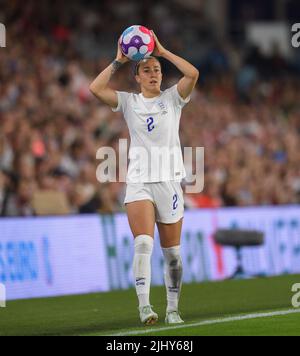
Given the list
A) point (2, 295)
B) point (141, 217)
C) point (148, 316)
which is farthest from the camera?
point (2, 295)

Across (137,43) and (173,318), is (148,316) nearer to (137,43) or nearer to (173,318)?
(173,318)

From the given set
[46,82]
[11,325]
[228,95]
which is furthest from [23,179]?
[228,95]

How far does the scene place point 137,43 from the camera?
1191 cm

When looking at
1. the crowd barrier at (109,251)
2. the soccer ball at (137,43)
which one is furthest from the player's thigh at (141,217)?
the crowd barrier at (109,251)

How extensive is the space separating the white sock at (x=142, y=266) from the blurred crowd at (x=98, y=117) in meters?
6.68

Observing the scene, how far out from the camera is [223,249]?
2058cm

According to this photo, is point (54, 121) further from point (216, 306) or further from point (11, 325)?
point (11, 325)

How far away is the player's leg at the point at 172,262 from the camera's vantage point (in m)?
12.0

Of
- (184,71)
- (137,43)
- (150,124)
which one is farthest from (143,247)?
(137,43)

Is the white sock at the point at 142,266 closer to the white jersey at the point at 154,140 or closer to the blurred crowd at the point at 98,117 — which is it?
the white jersey at the point at 154,140

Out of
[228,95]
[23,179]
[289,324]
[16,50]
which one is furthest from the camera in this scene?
[228,95]

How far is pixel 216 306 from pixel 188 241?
539 cm

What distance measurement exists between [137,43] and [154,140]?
96 centimetres

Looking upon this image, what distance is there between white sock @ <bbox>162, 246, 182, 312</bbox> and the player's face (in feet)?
5.22
